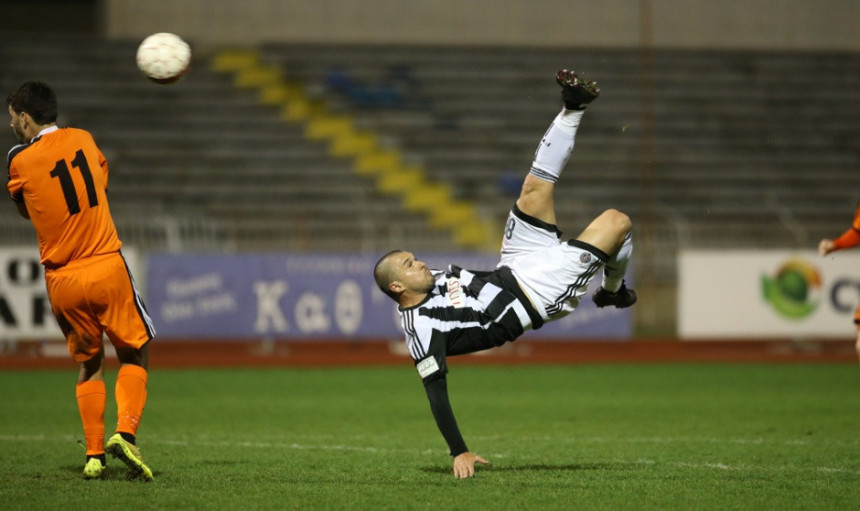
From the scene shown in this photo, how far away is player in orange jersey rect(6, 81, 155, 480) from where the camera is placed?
21.1 ft

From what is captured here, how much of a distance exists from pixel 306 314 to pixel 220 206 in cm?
566

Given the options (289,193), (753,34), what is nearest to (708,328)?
(289,193)

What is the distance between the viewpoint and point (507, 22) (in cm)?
2609

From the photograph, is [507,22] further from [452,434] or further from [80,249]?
[452,434]

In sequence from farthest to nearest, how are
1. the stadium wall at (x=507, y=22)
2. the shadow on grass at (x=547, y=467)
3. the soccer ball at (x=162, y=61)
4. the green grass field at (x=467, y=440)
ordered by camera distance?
the stadium wall at (x=507, y=22)
the soccer ball at (x=162, y=61)
the shadow on grass at (x=547, y=467)
the green grass field at (x=467, y=440)

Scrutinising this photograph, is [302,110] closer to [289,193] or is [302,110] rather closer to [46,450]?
[289,193]

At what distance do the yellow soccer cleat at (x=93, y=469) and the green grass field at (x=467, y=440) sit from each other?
2.1 inches

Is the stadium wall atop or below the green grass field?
atop

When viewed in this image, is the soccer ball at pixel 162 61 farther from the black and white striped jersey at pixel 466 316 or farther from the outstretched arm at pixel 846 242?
the outstretched arm at pixel 846 242

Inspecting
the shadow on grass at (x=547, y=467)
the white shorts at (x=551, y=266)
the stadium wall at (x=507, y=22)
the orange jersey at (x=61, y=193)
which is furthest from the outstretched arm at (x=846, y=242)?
the stadium wall at (x=507, y=22)

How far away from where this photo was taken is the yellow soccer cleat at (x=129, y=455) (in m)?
6.21

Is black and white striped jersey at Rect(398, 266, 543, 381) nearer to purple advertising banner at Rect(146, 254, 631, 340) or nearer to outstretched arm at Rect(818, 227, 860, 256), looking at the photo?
outstretched arm at Rect(818, 227, 860, 256)

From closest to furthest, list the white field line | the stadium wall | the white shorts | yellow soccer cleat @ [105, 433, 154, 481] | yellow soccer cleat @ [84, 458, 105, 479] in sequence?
1. yellow soccer cleat @ [105, 433, 154, 481]
2. yellow soccer cleat @ [84, 458, 105, 479]
3. the white shorts
4. the white field line
5. the stadium wall

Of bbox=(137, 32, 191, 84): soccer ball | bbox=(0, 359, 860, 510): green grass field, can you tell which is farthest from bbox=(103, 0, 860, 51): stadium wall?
bbox=(137, 32, 191, 84): soccer ball
